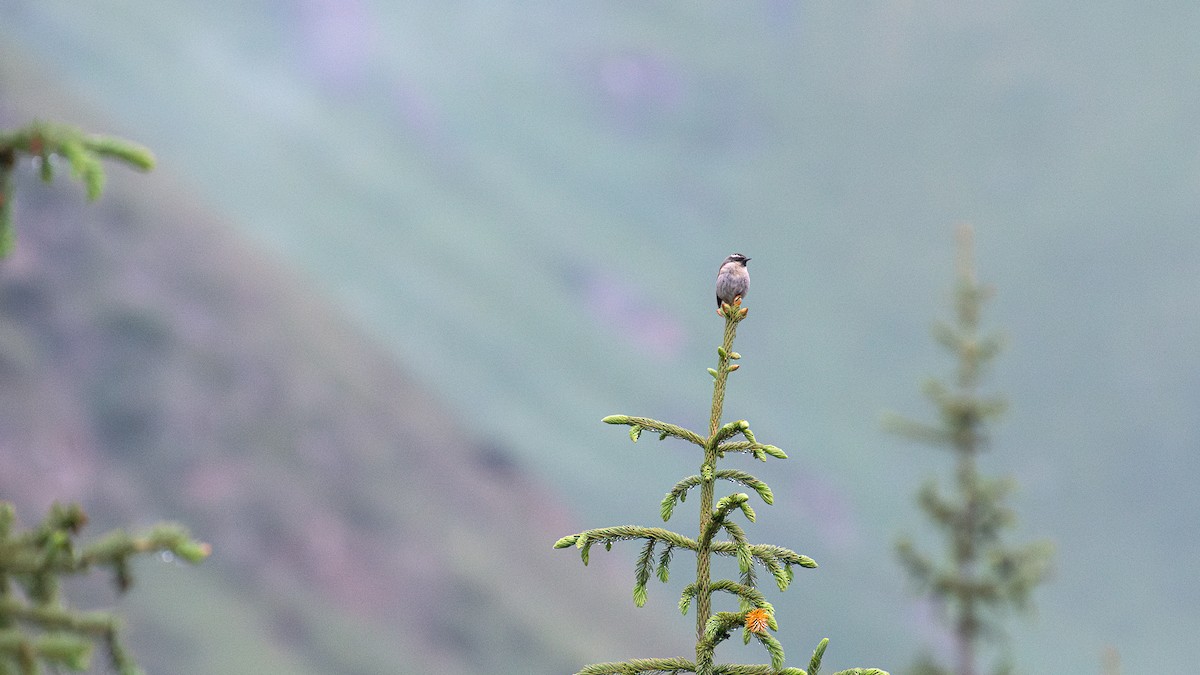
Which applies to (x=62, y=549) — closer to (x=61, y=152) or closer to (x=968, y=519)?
(x=61, y=152)

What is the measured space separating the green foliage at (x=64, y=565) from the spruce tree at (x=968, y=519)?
72.8ft

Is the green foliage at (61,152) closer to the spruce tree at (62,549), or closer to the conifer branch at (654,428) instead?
the spruce tree at (62,549)

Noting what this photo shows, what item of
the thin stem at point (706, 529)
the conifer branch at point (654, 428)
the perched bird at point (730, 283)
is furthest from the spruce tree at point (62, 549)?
the perched bird at point (730, 283)

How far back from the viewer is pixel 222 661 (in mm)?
119062

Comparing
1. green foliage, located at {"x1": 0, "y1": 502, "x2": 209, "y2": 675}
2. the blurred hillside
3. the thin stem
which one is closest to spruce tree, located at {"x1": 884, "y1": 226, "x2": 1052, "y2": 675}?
the thin stem

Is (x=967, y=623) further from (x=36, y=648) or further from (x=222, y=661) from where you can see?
(x=222, y=661)

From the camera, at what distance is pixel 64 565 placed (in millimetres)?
6730

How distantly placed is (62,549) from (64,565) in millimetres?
88

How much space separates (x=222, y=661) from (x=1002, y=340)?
104 m

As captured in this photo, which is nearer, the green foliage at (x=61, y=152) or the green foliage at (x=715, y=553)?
the green foliage at (x=61, y=152)

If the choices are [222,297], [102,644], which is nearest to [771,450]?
[102,644]

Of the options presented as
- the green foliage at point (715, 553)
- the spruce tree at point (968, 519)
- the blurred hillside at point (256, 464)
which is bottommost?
the green foliage at point (715, 553)

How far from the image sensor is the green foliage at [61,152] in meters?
6.83

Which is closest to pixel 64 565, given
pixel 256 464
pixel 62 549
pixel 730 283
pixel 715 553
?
pixel 62 549
